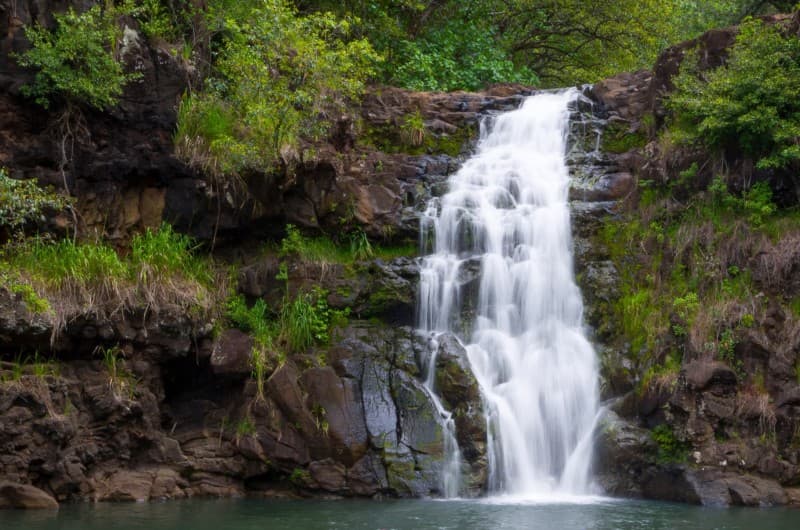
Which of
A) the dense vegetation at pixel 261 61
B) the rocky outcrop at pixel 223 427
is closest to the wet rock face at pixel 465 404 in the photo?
the rocky outcrop at pixel 223 427

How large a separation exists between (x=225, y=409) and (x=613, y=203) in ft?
27.4

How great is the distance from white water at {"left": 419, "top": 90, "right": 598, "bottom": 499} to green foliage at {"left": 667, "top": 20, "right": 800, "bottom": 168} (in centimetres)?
310

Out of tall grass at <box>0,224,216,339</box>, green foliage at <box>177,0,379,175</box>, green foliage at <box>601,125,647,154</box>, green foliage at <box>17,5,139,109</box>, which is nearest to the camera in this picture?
tall grass at <box>0,224,216,339</box>

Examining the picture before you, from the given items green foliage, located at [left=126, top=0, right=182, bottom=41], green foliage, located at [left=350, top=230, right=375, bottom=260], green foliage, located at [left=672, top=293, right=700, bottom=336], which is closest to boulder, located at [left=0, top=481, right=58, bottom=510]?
green foliage, located at [left=350, top=230, right=375, bottom=260]

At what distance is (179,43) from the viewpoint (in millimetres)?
16172

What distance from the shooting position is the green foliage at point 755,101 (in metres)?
13.8

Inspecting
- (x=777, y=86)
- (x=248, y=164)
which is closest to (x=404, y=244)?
(x=248, y=164)

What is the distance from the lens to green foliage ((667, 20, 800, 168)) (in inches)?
543

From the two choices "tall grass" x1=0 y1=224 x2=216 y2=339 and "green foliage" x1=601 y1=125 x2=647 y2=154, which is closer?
"tall grass" x1=0 y1=224 x2=216 y2=339

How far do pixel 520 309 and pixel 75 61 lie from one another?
8.70 metres

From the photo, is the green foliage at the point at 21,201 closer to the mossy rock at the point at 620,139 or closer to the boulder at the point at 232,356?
the boulder at the point at 232,356

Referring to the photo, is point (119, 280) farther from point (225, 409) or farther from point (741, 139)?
point (741, 139)

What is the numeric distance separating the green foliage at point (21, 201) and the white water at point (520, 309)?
6298mm

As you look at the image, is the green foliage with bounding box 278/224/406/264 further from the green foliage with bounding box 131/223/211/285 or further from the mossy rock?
the mossy rock
